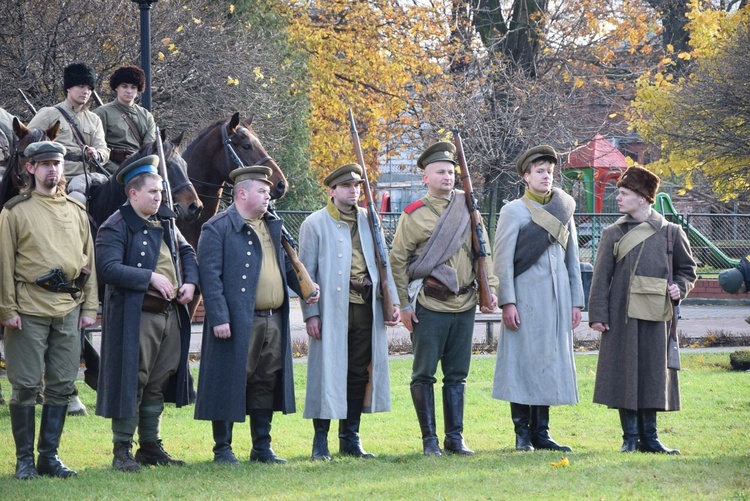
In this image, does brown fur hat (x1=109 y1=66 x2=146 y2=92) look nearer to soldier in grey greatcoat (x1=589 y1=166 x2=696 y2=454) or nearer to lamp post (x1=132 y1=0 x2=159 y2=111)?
lamp post (x1=132 y1=0 x2=159 y2=111)

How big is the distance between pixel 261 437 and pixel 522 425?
195cm

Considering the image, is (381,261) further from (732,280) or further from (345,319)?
(732,280)

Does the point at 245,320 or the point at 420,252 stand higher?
the point at 420,252

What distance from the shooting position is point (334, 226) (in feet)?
27.0

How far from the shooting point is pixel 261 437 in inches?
311

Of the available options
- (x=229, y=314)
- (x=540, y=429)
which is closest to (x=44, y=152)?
(x=229, y=314)

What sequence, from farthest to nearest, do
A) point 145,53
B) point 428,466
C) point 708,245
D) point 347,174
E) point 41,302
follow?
point 708,245, point 145,53, point 347,174, point 428,466, point 41,302

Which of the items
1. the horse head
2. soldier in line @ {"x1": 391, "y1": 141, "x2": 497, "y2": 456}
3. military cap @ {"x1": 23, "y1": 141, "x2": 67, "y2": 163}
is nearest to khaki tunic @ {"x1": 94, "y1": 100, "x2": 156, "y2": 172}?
the horse head

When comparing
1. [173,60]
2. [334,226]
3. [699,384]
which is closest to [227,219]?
[334,226]

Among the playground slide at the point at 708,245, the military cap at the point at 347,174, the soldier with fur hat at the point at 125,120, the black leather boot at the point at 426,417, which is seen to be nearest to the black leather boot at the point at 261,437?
the black leather boot at the point at 426,417

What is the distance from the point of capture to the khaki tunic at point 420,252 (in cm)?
820

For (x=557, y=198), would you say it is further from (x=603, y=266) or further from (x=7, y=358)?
(x=7, y=358)

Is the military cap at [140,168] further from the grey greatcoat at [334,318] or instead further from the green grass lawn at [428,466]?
the green grass lawn at [428,466]

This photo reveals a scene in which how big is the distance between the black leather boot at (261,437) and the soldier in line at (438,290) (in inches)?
43.0
